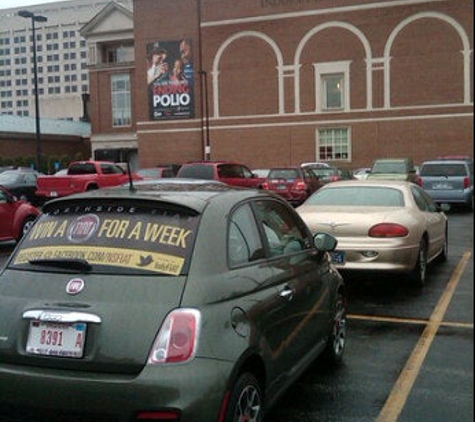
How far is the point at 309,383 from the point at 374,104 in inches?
1653

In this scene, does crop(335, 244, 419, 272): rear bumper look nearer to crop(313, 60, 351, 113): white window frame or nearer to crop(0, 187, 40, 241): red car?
crop(0, 187, 40, 241): red car

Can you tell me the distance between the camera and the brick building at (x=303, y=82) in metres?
43.5

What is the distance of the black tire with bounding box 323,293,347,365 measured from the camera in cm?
536

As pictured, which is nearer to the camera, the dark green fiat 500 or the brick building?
the dark green fiat 500

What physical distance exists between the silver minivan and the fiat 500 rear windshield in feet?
59.0

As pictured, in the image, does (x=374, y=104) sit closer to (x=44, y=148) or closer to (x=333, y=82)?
(x=333, y=82)

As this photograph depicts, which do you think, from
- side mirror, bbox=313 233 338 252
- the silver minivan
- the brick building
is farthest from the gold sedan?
the brick building

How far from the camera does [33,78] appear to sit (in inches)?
296

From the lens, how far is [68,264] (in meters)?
3.54

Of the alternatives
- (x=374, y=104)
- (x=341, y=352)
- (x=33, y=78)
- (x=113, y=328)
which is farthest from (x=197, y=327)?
(x=374, y=104)

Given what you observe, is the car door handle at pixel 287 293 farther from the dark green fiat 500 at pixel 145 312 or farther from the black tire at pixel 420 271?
the black tire at pixel 420 271

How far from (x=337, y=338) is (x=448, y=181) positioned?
653 inches

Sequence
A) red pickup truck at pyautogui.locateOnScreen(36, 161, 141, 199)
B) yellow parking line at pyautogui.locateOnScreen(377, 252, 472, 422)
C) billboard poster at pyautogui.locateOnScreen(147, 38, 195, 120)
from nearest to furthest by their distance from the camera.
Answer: yellow parking line at pyautogui.locateOnScreen(377, 252, 472, 422) → red pickup truck at pyautogui.locateOnScreen(36, 161, 141, 199) → billboard poster at pyautogui.locateOnScreen(147, 38, 195, 120)

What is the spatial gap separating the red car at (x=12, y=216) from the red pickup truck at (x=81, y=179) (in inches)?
327
